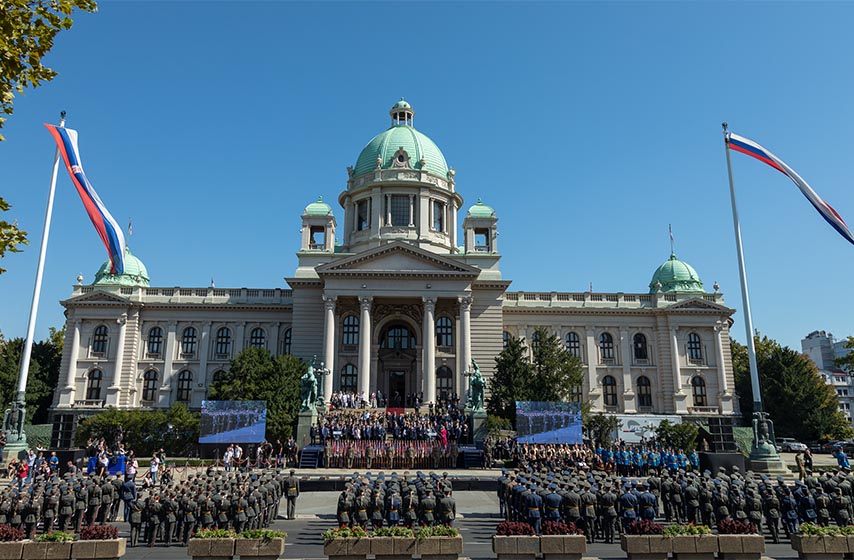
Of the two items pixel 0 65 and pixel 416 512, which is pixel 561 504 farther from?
pixel 0 65

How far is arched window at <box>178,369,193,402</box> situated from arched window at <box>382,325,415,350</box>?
59.1ft

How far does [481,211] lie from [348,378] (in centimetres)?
2003

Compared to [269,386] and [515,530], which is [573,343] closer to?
[269,386]

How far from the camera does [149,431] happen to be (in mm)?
41469

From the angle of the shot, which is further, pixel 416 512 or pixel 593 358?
pixel 593 358

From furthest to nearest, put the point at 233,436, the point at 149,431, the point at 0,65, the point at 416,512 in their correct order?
1. the point at 149,431
2. the point at 233,436
3. the point at 416,512
4. the point at 0,65

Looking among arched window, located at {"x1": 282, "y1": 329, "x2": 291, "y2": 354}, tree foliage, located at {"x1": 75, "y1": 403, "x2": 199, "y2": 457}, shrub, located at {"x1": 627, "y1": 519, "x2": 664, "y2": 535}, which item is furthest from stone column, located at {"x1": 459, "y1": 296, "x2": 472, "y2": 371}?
shrub, located at {"x1": 627, "y1": 519, "x2": 664, "y2": 535}

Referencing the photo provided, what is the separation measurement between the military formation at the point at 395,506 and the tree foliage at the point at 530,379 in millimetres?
26232

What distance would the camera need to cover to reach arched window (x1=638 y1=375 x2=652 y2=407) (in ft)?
184

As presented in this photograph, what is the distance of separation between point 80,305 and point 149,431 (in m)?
19.2

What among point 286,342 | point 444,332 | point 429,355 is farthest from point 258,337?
point 429,355

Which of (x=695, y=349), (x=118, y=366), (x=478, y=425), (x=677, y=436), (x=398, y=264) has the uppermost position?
(x=398, y=264)

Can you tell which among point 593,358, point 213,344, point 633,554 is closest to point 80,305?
point 213,344

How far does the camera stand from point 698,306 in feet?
184
